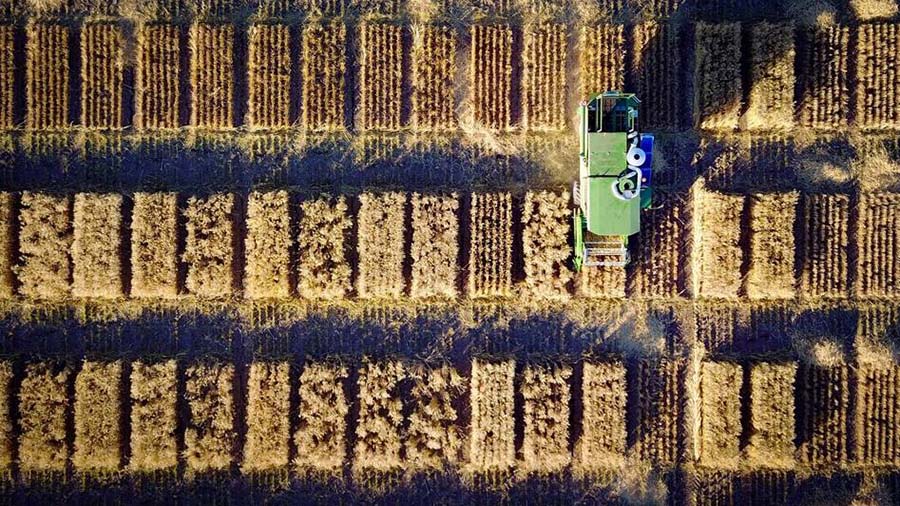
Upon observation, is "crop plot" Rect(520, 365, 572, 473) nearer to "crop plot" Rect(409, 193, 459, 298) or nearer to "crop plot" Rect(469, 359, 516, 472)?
"crop plot" Rect(469, 359, 516, 472)

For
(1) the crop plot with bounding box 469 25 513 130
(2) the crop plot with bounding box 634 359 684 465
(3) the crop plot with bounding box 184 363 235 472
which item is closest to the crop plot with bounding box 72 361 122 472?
(3) the crop plot with bounding box 184 363 235 472

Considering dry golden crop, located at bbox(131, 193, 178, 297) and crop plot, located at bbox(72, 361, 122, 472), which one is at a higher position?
dry golden crop, located at bbox(131, 193, 178, 297)

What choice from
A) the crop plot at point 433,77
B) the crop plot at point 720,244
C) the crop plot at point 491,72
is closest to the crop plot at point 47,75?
the crop plot at point 433,77

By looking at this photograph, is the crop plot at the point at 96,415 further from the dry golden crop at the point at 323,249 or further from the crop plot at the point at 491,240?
the crop plot at the point at 491,240

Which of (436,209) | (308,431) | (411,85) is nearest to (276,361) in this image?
(308,431)

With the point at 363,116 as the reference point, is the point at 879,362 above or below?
below

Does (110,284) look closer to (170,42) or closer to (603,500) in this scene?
(170,42)
